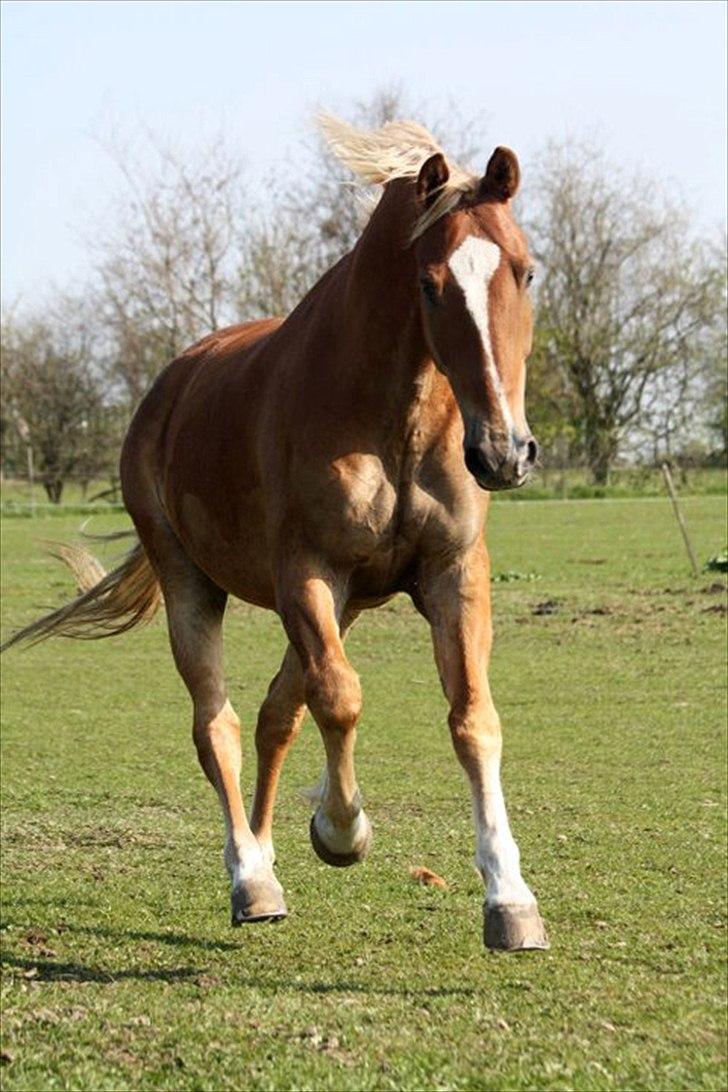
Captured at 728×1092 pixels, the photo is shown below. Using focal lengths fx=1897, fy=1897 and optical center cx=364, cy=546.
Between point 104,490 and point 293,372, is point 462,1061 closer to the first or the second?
point 293,372

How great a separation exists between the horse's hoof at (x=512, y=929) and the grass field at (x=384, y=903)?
0.58 feet

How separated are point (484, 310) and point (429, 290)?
25cm

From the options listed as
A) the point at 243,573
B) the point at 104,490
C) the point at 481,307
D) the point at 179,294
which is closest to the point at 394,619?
the point at 243,573

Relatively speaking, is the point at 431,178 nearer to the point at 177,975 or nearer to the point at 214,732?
the point at 214,732

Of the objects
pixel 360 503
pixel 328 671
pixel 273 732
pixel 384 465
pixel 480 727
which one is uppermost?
pixel 384 465

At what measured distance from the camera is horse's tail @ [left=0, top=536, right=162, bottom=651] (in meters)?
8.91

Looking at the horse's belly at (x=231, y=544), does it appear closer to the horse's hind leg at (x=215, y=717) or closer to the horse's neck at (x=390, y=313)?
the horse's hind leg at (x=215, y=717)

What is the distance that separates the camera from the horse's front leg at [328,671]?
6.02m

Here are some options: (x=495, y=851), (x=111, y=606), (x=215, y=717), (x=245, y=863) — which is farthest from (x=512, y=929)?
(x=111, y=606)

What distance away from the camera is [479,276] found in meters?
5.51

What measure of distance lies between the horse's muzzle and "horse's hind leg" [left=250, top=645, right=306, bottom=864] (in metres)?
2.01

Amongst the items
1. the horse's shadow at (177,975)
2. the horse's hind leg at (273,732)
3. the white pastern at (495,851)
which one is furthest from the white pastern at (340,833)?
the horse's hind leg at (273,732)

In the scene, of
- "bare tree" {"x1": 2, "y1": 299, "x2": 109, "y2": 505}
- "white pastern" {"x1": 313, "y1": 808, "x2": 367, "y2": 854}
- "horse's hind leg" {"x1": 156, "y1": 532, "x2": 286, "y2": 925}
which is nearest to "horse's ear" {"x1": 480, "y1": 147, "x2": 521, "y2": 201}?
"white pastern" {"x1": 313, "y1": 808, "x2": 367, "y2": 854}

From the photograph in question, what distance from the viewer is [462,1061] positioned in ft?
16.1
